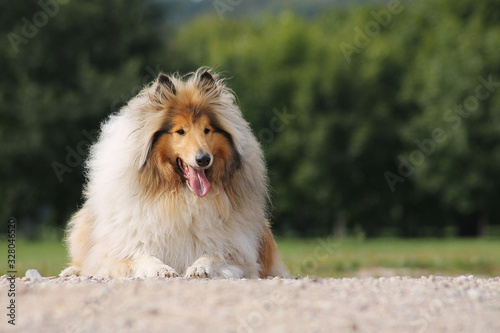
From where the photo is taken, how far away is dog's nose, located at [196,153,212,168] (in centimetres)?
773

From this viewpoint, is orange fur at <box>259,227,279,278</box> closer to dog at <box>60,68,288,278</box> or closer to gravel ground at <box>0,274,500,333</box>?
dog at <box>60,68,288,278</box>

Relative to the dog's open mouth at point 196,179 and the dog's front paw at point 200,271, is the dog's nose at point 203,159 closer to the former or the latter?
the dog's open mouth at point 196,179

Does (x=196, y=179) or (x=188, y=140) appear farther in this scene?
(x=196, y=179)

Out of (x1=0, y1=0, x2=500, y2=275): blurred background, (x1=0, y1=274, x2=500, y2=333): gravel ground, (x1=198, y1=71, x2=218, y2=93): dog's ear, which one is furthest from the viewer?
(x1=0, y1=0, x2=500, y2=275): blurred background

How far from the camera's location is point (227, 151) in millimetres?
8281

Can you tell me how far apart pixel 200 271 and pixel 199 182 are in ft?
3.57

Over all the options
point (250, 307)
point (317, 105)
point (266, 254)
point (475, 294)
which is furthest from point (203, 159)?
point (317, 105)

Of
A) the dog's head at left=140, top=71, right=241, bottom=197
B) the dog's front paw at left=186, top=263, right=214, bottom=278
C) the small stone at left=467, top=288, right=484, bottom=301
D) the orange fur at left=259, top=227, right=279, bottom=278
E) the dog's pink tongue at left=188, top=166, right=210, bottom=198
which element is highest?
the dog's head at left=140, top=71, right=241, bottom=197

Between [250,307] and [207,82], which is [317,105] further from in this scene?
[250,307]

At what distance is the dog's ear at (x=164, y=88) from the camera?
27.2 feet

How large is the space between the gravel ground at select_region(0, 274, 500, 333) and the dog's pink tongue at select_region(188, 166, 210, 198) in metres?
1.65

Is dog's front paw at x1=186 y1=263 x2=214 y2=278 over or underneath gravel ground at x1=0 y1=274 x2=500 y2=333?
over

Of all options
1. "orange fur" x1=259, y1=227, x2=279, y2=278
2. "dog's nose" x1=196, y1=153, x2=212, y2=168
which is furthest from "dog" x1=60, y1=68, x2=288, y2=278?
"orange fur" x1=259, y1=227, x2=279, y2=278

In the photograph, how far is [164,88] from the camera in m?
8.30
